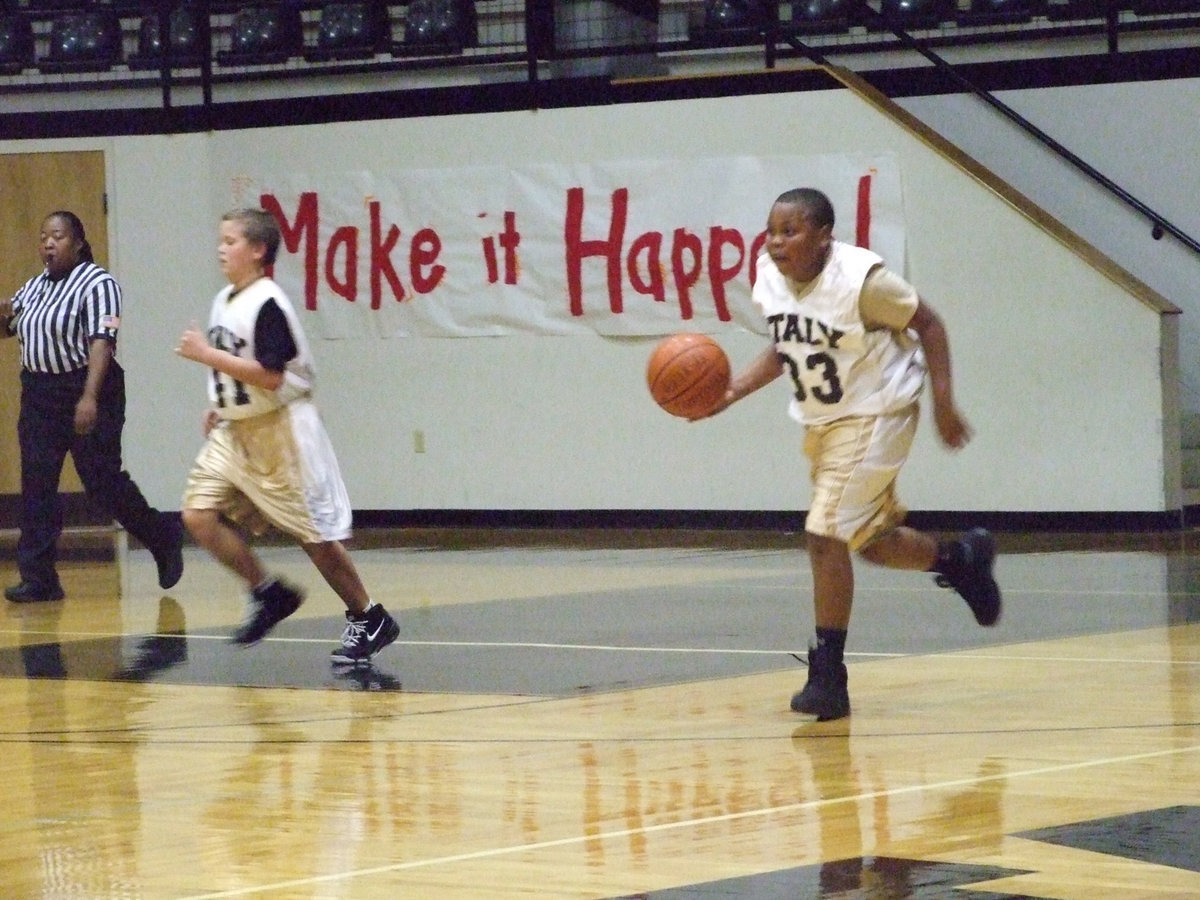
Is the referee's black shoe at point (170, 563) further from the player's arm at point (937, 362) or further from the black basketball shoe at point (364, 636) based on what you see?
the player's arm at point (937, 362)

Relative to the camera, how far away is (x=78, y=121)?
18.2 metres

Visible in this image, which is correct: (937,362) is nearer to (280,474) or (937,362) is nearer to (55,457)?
(280,474)

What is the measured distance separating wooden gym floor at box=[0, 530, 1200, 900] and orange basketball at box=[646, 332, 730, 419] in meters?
0.98

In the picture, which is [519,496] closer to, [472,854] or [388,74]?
[388,74]

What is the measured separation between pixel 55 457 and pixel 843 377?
599 centimetres

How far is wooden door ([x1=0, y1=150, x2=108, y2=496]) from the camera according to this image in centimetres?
1823

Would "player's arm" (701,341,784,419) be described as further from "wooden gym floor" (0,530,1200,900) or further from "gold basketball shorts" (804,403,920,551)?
"wooden gym floor" (0,530,1200,900)

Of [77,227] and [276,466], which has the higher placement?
[77,227]

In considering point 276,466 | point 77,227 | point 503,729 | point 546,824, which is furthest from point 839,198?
point 546,824

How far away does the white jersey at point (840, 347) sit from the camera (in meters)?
7.60

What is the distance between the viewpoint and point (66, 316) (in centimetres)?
1213

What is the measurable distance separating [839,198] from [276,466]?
747 centimetres

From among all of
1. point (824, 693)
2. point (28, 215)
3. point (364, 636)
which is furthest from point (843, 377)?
point (28, 215)

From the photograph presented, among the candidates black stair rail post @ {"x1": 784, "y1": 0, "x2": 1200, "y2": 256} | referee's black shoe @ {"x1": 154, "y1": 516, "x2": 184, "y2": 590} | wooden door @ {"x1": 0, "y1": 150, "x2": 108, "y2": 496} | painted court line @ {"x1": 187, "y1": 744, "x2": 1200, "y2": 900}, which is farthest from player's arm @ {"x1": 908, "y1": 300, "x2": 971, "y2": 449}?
wooden door @ {"x1": 0, "y1": 150, "x2": 108, "y2": 496}
